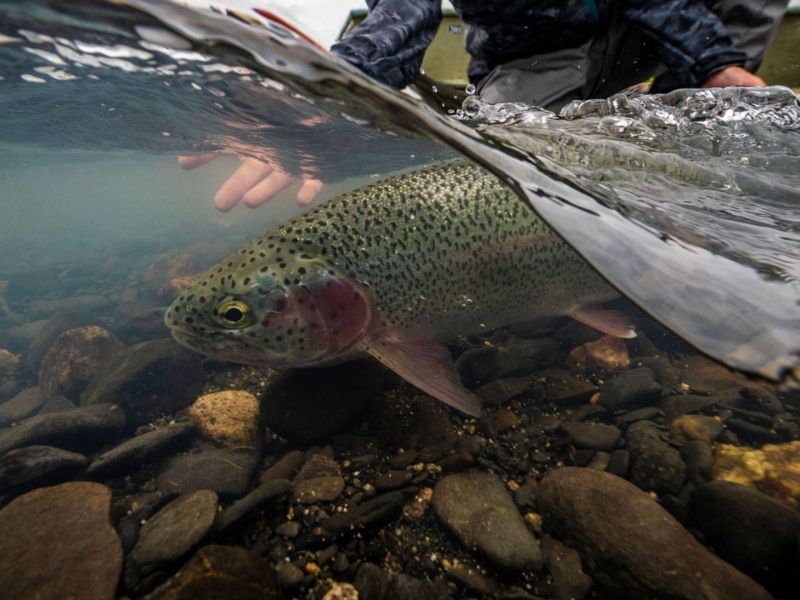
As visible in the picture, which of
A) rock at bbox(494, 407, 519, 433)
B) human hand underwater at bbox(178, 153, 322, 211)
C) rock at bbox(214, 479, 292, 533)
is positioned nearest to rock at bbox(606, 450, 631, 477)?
rock at bbox(494, 407, 519, 433)

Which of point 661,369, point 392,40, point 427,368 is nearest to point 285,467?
point 427,368

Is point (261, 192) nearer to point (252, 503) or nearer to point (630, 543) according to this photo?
point (252, 503)

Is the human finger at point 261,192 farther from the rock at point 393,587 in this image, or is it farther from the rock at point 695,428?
the rock at point 695,428

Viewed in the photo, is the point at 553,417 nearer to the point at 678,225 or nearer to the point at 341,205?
the point at 678,225

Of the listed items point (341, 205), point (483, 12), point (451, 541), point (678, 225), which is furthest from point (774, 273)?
point (483, 12)

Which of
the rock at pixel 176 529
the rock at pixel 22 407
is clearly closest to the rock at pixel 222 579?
the rock at pixel 176 529

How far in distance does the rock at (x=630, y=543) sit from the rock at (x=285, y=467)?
5.47 feet

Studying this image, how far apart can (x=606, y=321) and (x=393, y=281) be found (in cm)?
204

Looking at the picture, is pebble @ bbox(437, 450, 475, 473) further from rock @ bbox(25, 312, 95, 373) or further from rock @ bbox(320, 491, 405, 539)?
rock @ bbox(25, 312, 95, 373)

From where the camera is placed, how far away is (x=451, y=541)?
2.26 meters

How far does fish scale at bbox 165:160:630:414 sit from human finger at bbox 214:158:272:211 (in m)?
9.12

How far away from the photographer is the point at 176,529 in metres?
2.24

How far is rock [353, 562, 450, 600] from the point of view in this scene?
1.91 m

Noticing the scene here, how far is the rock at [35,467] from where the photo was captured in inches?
108
